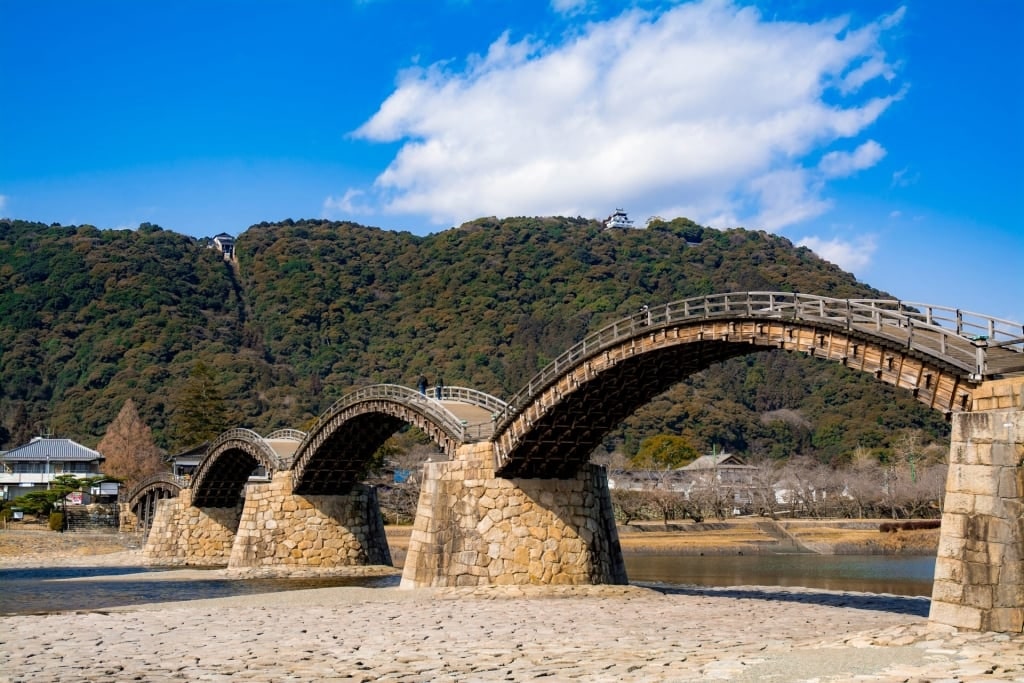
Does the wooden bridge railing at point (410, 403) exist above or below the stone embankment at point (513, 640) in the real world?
above

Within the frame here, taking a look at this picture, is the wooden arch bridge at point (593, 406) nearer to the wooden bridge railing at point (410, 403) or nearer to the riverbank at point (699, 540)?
the wooden bridge railing at point (410, 403)

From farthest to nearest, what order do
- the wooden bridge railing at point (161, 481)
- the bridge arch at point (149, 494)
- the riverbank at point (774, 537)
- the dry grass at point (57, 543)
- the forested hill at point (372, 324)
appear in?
the forested hill at point (372, 324) → the bridge arch at point (149, 494) → the wooden bridge railing at point (161, 481) → the riverbank at point (774, 537) → the dry grass at point (57, 543)

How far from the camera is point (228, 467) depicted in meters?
62.6

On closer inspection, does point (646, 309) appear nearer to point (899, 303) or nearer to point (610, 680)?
point (899, 303)

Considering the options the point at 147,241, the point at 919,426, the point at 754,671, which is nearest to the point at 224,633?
the point at 754,671

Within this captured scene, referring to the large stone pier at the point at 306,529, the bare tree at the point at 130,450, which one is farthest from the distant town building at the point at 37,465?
the large stone pier at the point at 306,529

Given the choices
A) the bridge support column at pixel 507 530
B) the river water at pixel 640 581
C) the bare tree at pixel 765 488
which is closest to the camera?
the bridge support column at pixel 507 530

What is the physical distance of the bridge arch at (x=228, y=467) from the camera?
5602cm

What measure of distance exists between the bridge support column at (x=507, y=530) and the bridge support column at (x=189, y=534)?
30.9m

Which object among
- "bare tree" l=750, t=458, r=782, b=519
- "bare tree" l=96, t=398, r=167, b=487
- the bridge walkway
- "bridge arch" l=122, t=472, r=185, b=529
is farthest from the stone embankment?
"bare tree" l=96, t=398, r=167, b=487

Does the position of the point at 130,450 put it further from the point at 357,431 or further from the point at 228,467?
the point at 357,431

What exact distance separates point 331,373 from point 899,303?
132169 mm

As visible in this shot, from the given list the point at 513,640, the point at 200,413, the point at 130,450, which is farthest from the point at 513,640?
the point at 130,450

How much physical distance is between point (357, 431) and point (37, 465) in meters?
61.1
